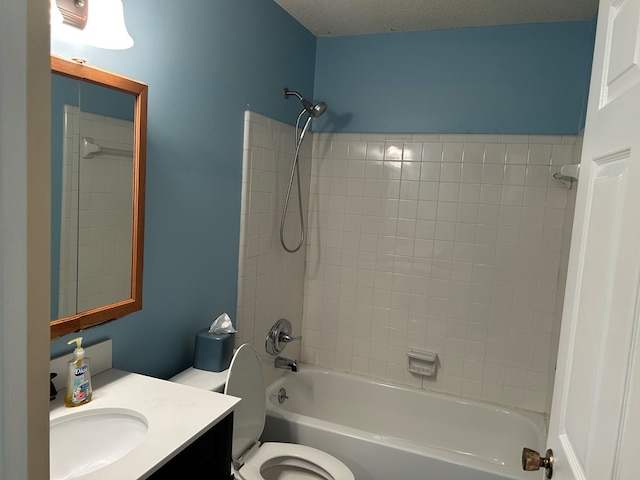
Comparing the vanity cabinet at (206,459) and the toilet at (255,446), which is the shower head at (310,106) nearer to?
the toilet at (255,446)

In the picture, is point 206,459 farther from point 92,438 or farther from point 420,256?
point 420,256

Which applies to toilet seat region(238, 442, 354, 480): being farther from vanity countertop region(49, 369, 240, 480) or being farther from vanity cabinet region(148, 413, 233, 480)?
vanity countertop region(49, 369, 240, 480)

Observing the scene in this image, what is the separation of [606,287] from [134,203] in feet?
4.52

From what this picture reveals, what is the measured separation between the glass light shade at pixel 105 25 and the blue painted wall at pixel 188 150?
0.21 ft

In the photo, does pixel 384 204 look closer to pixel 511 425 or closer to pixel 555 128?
pixel 555 128

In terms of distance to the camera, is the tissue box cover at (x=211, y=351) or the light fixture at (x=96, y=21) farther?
the tissue box cover at (x=211, y=351)

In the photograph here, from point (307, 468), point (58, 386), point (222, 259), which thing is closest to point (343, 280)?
point (222, 259)

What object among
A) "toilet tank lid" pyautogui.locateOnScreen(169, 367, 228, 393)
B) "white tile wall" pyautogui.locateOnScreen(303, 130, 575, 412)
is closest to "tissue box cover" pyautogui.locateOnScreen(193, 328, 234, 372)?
"toilet tank lid" pyautogui.locateOnScreen(169, 367, 228, 393)

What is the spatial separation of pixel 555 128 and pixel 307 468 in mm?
2023

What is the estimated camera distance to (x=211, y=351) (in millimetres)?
1848

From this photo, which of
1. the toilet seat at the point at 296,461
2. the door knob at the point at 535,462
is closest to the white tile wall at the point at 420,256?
the toilet seat at the point at 296,461

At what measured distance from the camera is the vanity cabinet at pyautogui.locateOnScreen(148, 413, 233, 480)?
1.18 m

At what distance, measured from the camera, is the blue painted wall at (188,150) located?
160 cm

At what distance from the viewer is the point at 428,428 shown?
2.60 meters
